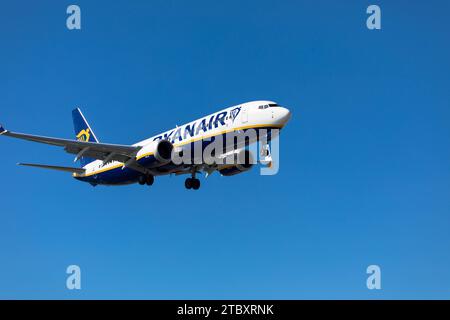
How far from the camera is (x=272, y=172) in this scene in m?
51.9

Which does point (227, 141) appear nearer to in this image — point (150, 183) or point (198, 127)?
point (198, 127)

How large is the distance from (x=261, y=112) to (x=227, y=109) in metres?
3.08

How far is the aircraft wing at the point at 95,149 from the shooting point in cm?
5028

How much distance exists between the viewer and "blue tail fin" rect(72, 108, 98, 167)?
68438 mm

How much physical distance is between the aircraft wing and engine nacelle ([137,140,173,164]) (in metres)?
1.83

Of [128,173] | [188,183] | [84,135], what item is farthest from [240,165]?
[84,135]

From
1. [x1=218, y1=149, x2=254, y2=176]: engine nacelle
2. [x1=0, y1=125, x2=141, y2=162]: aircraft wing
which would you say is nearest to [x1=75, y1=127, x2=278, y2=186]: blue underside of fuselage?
[x1=0, y1=125, x2=141, y2=162]: aircraft wing

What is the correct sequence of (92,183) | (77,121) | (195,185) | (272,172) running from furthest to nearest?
(77,121)
(92,183)
(195,185)
(272,172)

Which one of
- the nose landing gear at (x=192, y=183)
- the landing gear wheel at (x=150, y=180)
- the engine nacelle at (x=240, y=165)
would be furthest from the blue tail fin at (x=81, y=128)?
the engine nacelle at (x=240, y=165)

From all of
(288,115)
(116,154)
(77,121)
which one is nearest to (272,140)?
(288,115)

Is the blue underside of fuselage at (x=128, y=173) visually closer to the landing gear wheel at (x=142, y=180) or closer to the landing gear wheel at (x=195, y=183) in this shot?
the landing gear wheel at (x=142, y=180)

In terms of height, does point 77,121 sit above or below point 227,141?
above

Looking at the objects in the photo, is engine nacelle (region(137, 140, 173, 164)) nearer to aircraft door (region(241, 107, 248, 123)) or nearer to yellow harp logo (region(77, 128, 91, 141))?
aircraft door (region(241, 107, 248, 123))

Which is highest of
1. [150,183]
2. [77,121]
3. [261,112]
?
[77,121]
